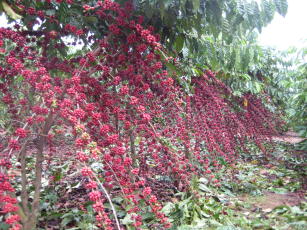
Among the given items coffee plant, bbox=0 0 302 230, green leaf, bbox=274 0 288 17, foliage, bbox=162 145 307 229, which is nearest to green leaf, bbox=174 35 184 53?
coffee plant, bbox=0 0 302 230

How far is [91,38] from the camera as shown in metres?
2.31

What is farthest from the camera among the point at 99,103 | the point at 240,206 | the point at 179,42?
the point at 240,206

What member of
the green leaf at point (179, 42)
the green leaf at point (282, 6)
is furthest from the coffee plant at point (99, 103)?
the green leaf at point (282, 6)

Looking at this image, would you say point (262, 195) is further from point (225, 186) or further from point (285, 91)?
point (285, 91)

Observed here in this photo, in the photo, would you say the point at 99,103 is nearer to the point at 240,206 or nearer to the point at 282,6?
the point at 282,6

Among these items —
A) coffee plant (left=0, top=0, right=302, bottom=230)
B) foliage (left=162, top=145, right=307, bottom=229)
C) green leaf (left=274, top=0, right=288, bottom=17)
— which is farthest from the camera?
foliage (left=162, top=145, right=307, bottom=229)

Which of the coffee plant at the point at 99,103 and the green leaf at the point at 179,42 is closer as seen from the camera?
the coffee plant at the point at 99,103

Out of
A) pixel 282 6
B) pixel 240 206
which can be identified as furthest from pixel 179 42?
pixel 240 206

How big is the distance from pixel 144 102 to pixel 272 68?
6.26 meters

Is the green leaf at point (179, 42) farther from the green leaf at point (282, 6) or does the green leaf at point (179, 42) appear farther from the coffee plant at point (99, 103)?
the green leaf at point (282, 6)

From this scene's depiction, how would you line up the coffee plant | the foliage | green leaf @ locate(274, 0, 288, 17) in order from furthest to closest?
the foliage, green leaf @ locate(274, 0, 288, 17), the coffee plant

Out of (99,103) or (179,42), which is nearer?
(99,103)

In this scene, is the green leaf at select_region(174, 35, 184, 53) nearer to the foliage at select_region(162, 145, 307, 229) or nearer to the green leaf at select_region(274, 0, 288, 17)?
the green leaf at select_region(274, 0, 288, 17)

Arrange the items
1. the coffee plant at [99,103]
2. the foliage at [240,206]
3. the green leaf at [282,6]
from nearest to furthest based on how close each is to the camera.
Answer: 1. the coffee plant at [99,103]
2. the green leaf at [282,6]
3. the foliage at [240,206]
